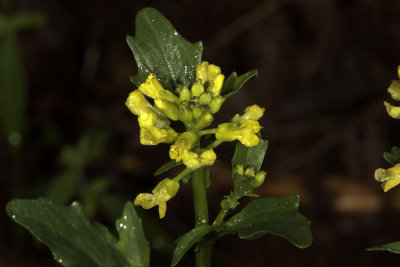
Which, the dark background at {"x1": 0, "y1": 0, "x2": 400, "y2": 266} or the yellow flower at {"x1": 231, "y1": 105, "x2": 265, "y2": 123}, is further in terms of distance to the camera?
the dark background at {"x1": 0, "y1": 0, "x2": 400, "y2": 266}

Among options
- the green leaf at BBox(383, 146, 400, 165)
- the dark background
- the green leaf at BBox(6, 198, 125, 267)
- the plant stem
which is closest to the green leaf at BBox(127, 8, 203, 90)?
the plant stem

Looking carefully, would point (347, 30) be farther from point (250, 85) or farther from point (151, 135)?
point (151, 135)

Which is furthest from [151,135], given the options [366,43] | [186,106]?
[366,43]

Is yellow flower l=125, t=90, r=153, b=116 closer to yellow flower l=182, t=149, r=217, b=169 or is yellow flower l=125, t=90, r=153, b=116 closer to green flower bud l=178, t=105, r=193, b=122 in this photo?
green flower bud l=178, t=105, r=193, b=122

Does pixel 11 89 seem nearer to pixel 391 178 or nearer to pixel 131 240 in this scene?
pixel 131 240

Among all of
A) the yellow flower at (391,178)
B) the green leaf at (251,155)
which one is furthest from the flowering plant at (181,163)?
the yellow flower at (391,178)

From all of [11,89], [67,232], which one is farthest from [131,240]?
[11,89]
